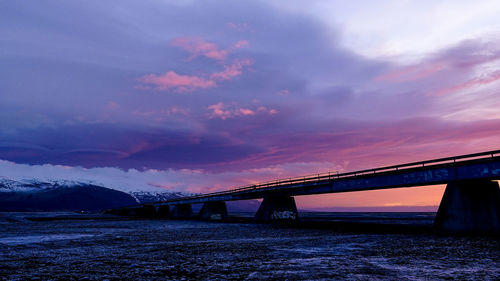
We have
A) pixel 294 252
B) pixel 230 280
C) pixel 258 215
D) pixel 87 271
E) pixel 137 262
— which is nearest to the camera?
pixel 230 280

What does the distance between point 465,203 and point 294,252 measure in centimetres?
1694

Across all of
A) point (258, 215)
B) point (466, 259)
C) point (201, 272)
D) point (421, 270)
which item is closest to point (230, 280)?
point (201, 272)

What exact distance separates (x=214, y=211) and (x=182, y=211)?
832 inches

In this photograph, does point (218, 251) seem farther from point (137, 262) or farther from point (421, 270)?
point (421, 270)

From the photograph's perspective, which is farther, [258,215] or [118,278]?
[258,215]

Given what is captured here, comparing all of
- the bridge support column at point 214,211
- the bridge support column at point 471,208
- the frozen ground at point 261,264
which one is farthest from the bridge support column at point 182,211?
the frozen ground at point 261,264

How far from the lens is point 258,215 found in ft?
178

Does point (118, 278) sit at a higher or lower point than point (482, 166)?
lower

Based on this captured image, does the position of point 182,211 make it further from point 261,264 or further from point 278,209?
point 261,264

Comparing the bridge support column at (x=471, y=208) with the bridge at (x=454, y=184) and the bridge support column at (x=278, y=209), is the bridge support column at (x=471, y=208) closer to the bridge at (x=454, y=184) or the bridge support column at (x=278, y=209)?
the bridge at (x=454, y=184)

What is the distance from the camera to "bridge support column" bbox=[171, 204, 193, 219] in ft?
301

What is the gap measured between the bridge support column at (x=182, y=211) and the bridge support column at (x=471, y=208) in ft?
230

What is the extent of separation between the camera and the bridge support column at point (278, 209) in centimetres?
5416

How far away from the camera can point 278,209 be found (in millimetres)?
54938
